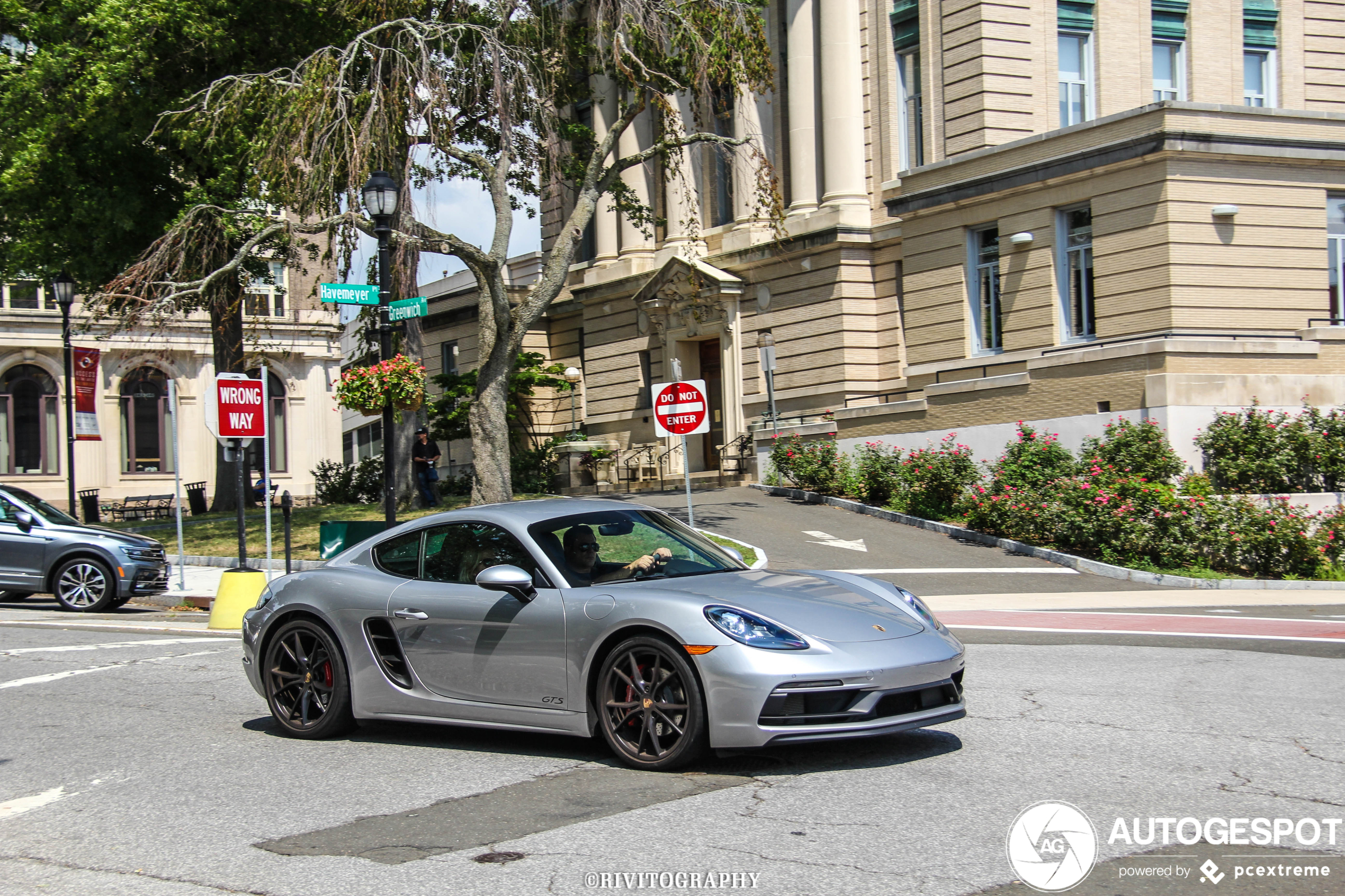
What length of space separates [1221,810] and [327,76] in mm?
20234

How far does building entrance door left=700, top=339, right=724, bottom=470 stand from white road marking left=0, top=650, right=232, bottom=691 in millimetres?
24094

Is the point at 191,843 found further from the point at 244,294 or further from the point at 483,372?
the point at 244,294

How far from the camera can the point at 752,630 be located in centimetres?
632

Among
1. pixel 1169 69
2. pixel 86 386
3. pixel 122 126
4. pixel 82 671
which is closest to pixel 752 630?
pixel 82 671

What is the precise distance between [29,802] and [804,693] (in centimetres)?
408

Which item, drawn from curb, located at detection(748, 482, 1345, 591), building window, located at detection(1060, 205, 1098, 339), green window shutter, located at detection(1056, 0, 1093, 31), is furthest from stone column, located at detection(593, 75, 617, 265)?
curb, located at detection(748, 482, 1345, 591)

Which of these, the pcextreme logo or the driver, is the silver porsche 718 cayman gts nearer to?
the driver

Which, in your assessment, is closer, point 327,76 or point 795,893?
point 795,893

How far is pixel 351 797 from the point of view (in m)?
6.45

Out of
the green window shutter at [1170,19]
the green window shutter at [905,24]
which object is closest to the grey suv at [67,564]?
the green window shutter at [905,24]

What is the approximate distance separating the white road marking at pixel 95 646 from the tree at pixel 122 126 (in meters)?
11.9

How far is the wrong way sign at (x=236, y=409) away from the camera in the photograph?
18.6m

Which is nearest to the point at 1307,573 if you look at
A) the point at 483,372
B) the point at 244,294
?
the point at 483,372

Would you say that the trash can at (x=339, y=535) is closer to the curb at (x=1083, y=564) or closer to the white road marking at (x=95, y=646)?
the white road marking at (x=95, y=646)
